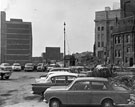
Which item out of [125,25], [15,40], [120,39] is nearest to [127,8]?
[125,25]

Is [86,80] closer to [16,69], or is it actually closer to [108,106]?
[108,106]

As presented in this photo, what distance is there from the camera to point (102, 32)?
98.8m

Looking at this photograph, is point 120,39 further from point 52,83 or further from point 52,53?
point 52,83

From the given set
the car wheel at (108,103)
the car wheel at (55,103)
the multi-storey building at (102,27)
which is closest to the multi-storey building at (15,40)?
the multi-storey building at (102,27)

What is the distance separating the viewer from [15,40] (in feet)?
379

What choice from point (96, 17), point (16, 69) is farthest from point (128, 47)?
point (96, 17)

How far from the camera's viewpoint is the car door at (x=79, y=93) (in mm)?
11992

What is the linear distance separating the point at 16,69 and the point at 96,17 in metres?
54.0

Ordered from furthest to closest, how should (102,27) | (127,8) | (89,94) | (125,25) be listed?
(102,27)
(127,8)
(125,25)
(89,94)

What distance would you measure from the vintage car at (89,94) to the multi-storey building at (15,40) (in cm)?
10090

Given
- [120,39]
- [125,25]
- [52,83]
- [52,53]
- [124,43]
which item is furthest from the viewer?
[52,53]

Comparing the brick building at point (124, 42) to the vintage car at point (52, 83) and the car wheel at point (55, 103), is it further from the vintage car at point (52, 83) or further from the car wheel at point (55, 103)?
the car wheel at point (55, 103)

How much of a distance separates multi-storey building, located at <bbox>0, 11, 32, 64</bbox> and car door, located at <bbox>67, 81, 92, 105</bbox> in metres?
101

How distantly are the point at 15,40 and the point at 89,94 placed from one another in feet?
349
